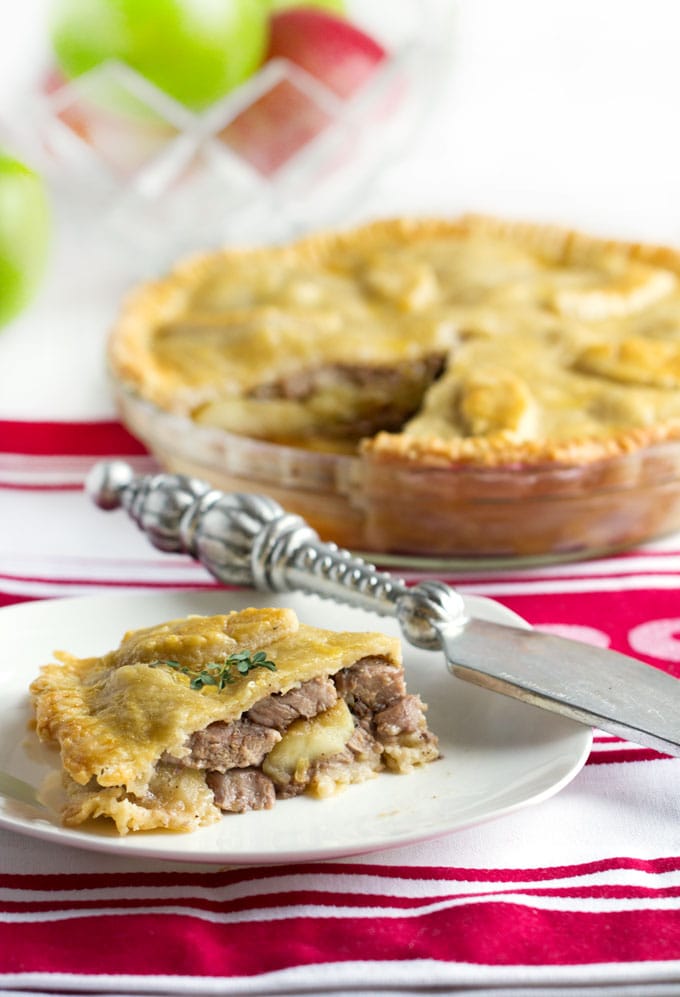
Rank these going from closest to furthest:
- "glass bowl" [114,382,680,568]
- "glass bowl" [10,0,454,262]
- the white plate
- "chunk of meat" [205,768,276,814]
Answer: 1. the white plate
2. "chunk of meat" [205,768,276,814]
3. "glass bowl" [114,382,680,568]
4. "glass bowl" [10,0,454,262]

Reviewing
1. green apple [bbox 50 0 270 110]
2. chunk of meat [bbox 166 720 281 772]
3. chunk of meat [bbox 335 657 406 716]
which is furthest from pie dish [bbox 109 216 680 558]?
chunk of meat [bbox 166 720 281 772]

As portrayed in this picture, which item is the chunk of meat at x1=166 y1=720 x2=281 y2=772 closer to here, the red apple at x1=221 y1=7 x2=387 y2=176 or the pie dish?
the pie dish

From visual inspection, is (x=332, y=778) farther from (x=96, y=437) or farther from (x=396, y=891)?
(x=96, y=437)

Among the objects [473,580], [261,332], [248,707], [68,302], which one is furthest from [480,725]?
[68,302]

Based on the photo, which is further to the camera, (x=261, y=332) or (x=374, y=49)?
(x=374, y=49)

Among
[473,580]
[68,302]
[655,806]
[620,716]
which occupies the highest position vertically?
[620,716]

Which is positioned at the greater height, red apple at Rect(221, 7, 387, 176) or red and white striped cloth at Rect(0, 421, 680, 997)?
red apple at Rect(221, 7, 387, 176)

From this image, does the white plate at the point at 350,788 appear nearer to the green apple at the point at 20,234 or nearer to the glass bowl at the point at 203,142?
the green apple at the point at 20,234

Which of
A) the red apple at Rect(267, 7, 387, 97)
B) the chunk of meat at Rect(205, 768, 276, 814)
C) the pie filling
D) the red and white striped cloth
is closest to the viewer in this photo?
the red and white striped cloth
